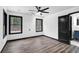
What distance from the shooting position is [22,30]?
6043 mm

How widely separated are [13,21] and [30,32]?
79.3 inches

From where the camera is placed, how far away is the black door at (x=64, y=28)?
4394 millimetres

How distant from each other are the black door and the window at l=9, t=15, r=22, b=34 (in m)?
3.57

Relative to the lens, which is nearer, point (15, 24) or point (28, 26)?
point (15, 24)

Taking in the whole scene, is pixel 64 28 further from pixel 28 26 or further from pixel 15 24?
pixel 15 24

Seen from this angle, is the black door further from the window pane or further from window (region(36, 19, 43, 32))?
the window pane

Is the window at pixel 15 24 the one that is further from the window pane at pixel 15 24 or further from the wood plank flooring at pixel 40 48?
the wood plank flooring at pixel 40 48

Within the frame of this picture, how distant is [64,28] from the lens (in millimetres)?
4727

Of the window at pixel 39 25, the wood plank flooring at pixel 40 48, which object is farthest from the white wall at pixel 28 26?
the wood plank flooring at pixel 40 48

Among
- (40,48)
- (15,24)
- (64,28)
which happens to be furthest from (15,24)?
(64,28)

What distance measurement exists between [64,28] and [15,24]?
13.6 feet

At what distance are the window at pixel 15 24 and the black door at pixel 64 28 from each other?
3.57 metres

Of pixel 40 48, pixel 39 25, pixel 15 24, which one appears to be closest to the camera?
pixel 40 48
